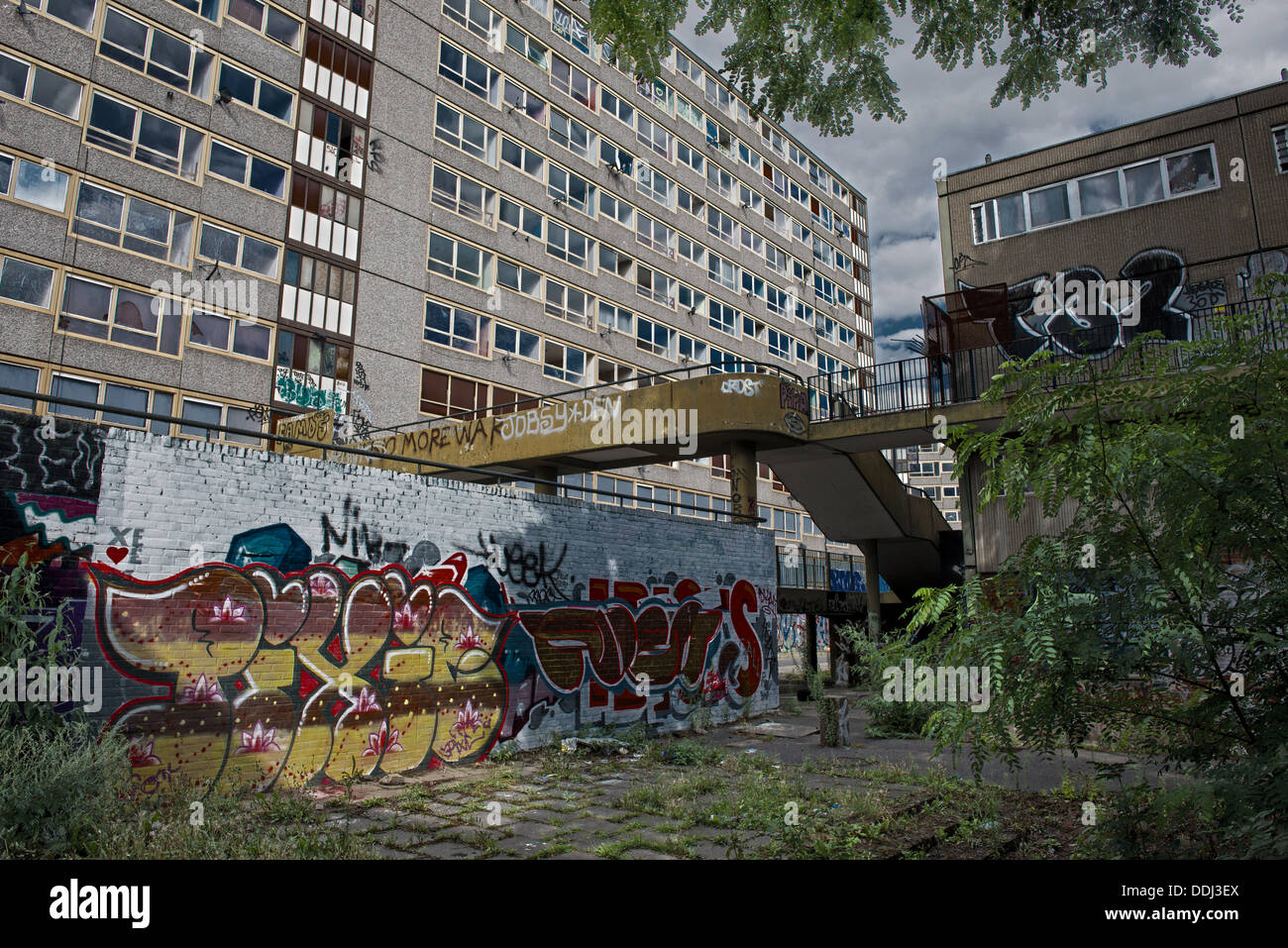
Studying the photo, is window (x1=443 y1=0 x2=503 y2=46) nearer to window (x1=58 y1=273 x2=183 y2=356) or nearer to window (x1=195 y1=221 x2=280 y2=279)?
window (x1=195 y1=221 x2=280 y2=279)

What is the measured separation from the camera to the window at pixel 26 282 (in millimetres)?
17812

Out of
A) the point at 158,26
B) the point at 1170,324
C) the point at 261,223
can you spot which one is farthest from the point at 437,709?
the point at 158,26

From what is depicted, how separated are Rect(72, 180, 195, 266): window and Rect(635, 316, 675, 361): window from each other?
18.5 meters

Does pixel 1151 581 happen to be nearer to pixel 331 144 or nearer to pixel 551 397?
→ pixel 551 397

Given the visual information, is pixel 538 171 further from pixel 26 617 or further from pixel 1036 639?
pixel 1036 639

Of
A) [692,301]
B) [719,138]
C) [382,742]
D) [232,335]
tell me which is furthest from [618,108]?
[382,742]

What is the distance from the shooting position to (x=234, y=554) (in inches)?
316

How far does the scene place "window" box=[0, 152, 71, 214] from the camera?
17984 mm

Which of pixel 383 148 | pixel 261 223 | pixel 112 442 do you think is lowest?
pixel 112 442

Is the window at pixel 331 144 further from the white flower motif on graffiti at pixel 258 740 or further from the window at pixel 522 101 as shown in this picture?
the white flower motif on graffiti at pixel 258 740

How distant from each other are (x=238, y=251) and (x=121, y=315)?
3677 mm

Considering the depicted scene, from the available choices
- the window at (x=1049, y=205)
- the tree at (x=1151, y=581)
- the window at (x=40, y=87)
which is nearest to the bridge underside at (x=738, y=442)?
the window at (x=1049, y=205)

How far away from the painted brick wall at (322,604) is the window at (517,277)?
18.4 m

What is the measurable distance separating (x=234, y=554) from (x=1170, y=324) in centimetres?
1636
